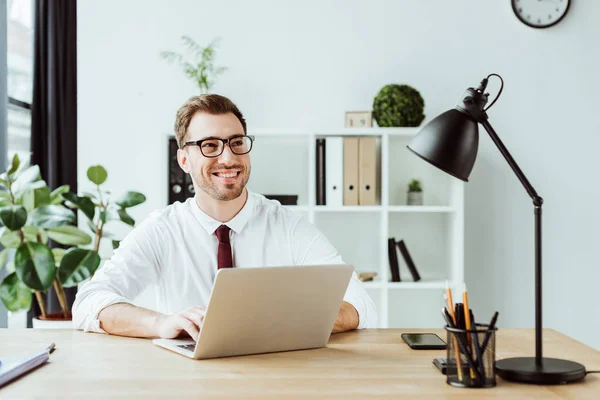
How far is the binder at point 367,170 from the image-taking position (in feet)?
11.2

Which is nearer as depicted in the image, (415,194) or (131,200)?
(131,200)

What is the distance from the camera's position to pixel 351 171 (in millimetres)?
3424

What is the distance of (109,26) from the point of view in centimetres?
373

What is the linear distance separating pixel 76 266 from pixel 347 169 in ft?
4.34

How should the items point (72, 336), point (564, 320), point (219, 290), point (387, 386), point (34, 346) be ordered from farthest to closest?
point (564, 320)
point (72, 336)
point (34, 346)
point (219, 290)
point (387, 386)

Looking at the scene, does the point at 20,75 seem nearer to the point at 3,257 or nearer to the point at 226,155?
the point at 3,257

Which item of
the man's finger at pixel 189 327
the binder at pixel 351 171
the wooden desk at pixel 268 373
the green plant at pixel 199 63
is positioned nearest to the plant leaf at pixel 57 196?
the green plant at pixel 199 63

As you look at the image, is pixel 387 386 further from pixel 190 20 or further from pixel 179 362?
pixel 190 20

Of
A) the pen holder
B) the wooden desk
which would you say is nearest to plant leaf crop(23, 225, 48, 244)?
the wooden desk

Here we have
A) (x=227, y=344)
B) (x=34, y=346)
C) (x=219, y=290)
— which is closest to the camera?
(x=219, y=290)

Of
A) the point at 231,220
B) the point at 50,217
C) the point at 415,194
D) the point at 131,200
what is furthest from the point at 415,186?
the point at 50,217

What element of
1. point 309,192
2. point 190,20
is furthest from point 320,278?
point 190,20

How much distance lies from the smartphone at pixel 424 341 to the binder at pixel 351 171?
1780 millimetres

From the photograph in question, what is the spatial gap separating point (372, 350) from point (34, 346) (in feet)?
2.45
